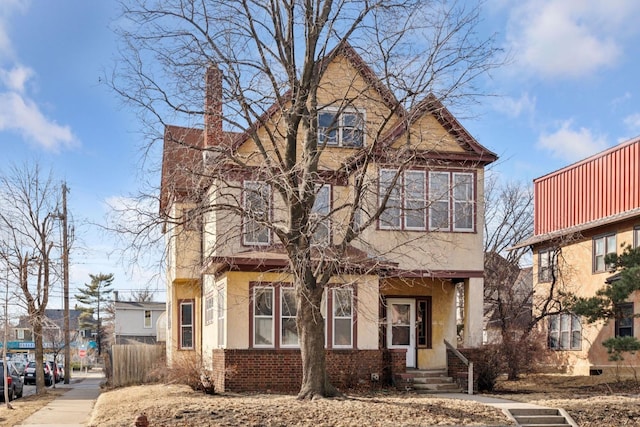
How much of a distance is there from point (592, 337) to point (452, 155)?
10299 millimetres

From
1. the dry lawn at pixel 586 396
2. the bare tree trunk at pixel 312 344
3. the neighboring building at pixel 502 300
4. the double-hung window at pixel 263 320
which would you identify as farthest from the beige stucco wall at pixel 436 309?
the bare tree trunk at pixel 312 344

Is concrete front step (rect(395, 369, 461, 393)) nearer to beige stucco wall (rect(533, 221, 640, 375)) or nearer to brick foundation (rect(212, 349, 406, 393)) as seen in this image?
brick foundation (rect(212, 349, 406, 393))

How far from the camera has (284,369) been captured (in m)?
19.5

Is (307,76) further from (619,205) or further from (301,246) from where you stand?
(619,205)

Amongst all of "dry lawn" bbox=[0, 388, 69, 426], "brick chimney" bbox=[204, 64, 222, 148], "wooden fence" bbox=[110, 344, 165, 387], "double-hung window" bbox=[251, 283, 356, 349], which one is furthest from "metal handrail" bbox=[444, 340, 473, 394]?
"dry lawn" bbox=[0, 388, 69, 426]

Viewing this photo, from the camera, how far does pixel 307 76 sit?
16.0 m

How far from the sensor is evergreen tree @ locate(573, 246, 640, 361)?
18.8 meters

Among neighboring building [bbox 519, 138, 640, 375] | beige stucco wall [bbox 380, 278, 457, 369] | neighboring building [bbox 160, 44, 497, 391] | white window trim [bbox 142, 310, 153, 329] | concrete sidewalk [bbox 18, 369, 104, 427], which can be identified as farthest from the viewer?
white window trim [bbox 142, 310, 153, 329]

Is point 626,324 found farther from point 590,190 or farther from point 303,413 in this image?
A: point 303,413

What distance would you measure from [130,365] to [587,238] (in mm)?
18273

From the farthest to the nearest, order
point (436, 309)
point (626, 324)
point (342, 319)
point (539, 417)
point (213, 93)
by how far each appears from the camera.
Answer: point (626, 324)
point (436, 309)
point (342, 319)
point (213, 93)
point (539, 417)

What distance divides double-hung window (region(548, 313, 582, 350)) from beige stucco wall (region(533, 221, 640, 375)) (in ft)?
1.18

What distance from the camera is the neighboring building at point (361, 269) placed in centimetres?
1909

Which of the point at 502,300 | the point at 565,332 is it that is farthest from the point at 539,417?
the point at 502,300
